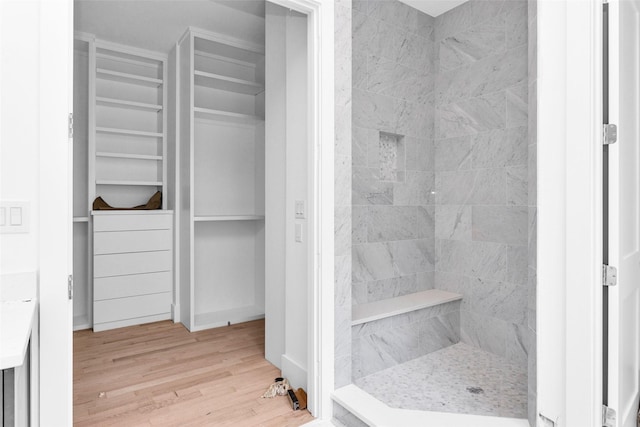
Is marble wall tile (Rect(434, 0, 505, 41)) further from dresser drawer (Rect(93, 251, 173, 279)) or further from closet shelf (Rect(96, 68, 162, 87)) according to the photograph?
dresser drawer (Rect(93, 251, 173, 279))

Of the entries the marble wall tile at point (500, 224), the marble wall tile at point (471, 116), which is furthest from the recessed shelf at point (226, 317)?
the marble wall tile at point (471, 116)

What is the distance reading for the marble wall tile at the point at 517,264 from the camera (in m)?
2.82

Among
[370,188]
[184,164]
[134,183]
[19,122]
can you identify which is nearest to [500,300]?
[370,188]

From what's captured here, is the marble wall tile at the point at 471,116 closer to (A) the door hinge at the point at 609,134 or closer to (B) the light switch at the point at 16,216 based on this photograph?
(A) the door hinge at the point at 609,134

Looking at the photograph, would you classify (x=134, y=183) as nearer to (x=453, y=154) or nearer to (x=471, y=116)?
(x=453, y=154)

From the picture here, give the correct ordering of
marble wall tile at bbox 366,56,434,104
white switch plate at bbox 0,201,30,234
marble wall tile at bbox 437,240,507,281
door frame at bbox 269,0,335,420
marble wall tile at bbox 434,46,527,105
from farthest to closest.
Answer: marble wall tile at bbox 366,56,434,104
marble wall tile at bbox 437,240,507,281
marble wall tile at bbox 434,46,527,105
door frame at bbox 269,0,335,420
white switch plate at bbox 0,201,30,234

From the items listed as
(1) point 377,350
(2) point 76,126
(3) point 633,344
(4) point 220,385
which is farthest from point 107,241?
(3) point 633,344

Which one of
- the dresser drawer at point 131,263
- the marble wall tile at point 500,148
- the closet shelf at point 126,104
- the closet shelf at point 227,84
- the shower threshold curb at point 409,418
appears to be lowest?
the shower threshold curb at point 409,418

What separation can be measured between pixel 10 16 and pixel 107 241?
2507 mm

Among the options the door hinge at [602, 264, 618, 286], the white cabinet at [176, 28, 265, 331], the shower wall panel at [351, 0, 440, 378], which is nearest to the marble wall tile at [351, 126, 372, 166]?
the shower wall panel at [351, 0, 440, 378]

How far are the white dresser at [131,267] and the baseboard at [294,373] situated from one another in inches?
70.8

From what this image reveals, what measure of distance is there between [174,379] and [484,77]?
321cm

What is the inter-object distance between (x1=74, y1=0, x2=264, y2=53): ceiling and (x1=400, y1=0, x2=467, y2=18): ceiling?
4.27 feet

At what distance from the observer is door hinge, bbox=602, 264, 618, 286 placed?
152cm
